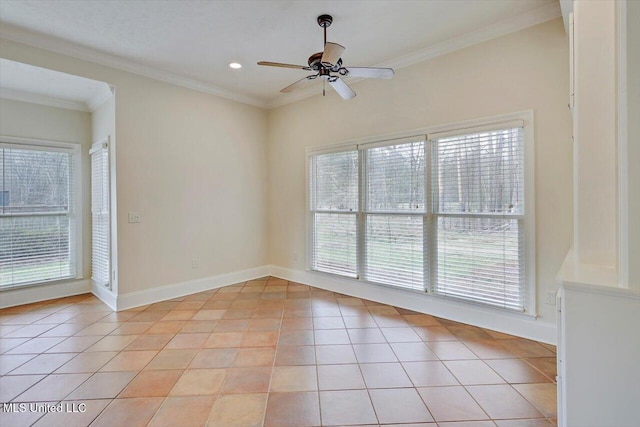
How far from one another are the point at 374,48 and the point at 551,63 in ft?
5.26

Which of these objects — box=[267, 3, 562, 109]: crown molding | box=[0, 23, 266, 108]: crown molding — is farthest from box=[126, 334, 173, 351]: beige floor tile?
box=[267, 3, 562, 109]: crown molding

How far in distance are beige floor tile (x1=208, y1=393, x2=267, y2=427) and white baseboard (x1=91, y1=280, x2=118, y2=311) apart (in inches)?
93.8

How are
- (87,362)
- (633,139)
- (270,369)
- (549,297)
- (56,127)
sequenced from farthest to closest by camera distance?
(56,127)
(549,297)
(87,362)
(270,369)
(633,139)

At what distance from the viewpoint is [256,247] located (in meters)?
4.96

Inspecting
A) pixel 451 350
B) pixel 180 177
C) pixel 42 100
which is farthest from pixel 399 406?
pixel 42 100

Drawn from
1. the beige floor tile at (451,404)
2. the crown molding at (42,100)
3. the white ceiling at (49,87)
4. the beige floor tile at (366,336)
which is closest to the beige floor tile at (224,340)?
the beige floor tile at (366,336)

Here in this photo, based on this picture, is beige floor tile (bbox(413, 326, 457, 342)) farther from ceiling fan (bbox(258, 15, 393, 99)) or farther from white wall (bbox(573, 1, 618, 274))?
ceiling fan (bbox(258, 15, 393, 99))

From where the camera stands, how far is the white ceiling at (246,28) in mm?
2500

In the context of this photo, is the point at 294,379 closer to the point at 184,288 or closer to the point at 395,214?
the point at 395,214

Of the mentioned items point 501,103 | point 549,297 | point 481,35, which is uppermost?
point 481,35

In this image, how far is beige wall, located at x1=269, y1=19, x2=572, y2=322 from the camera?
8.37 ft

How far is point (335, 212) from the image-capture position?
421 centimetres

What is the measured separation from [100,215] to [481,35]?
485 centimetres

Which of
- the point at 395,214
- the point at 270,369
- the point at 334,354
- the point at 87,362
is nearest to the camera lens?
the point at 270,369
